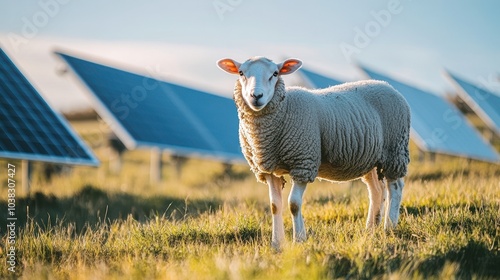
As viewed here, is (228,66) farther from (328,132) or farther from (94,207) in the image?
(94,207)

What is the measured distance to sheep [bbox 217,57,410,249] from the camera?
5.10 metres

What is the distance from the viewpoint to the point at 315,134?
5301 millimetres

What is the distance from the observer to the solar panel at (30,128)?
8.45 metres

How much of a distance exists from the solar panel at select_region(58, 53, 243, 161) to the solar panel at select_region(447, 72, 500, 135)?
292 inches

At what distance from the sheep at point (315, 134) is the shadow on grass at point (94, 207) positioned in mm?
2645

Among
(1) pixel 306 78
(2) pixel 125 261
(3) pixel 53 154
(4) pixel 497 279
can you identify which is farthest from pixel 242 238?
(1) pixel 306 78

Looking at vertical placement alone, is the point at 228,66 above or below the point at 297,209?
above

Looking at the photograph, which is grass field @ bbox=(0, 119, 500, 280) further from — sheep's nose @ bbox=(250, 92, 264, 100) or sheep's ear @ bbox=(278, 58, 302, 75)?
sheep's ear @ bbox=(278, 58, 302, 75)

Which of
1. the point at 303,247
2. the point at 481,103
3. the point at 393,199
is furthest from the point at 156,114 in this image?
the point at 481,103

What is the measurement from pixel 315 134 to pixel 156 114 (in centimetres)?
947

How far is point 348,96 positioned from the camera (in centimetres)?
590

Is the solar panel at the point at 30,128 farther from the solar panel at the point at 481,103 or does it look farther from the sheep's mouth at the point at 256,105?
the solar panel at the point at 481,103

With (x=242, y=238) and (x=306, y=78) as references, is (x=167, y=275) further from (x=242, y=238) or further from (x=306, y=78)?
(x=306, y=78)

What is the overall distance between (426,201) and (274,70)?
2818 millimetres
